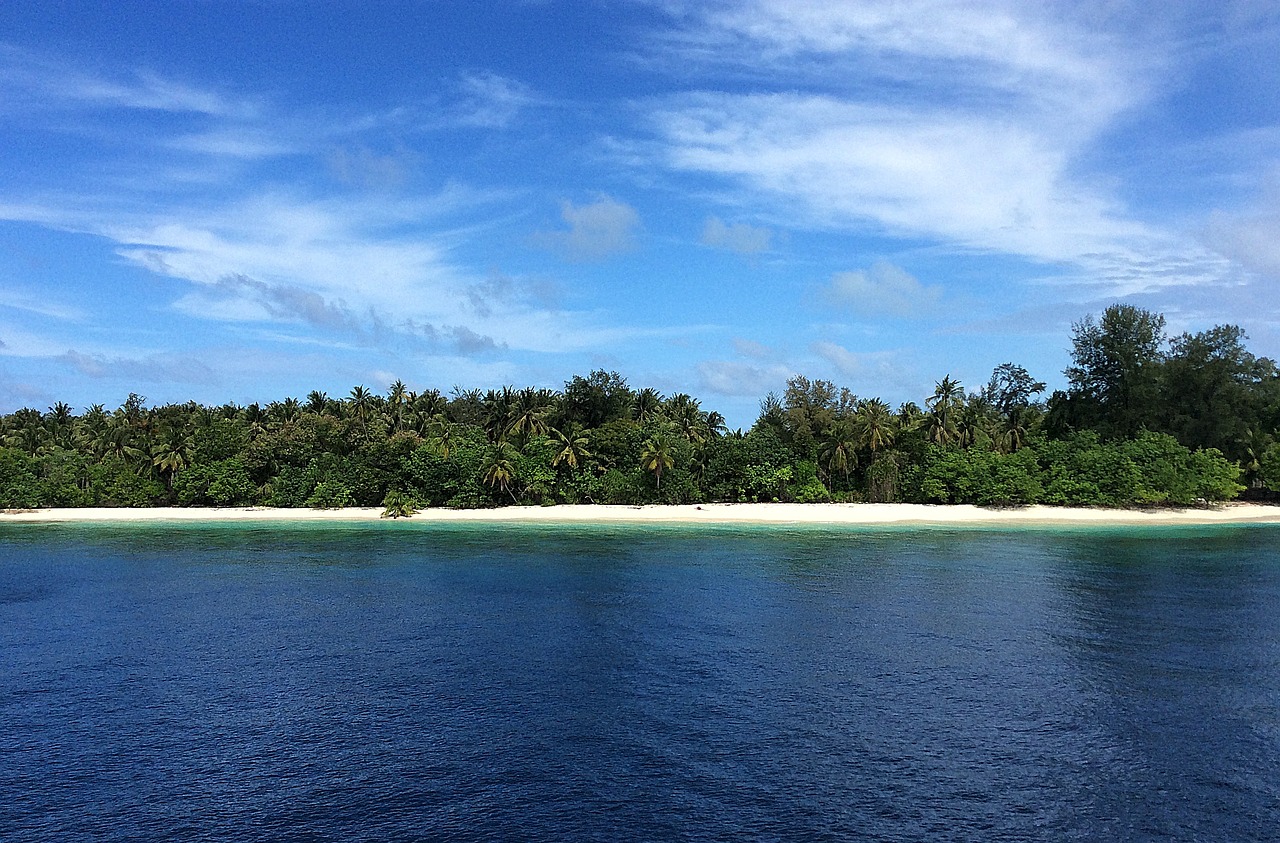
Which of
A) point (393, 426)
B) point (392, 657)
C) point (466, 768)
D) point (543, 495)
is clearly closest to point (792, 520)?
point (543, 495)

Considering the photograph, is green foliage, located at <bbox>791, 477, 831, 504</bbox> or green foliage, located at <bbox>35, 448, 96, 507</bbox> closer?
green foliage, located at <bbox>791, 477, 831, 504</bbox>

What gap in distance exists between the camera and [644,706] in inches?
932

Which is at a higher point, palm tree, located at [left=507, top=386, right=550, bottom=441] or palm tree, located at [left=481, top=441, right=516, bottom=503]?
palm tree, located at [left=507, top=386, right=550, bottom=441]

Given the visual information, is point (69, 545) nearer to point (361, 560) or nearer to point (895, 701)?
point (361, 560)

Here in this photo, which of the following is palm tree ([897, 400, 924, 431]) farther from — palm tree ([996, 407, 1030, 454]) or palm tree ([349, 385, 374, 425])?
palm tree ([349, 385, 374, 425])

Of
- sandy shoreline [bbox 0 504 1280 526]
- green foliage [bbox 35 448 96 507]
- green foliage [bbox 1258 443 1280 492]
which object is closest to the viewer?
sandy shoreline [bbox 0 504 1280 526]

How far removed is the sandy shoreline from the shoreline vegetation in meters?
0.64

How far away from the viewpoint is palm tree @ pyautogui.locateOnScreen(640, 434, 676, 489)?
284 ft

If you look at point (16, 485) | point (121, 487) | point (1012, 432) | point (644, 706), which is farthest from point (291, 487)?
point (644, 706)

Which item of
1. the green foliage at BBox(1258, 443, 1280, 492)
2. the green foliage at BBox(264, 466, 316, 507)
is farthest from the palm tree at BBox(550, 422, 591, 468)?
the green foliage at BBox(1258, 443, 1280, 492)

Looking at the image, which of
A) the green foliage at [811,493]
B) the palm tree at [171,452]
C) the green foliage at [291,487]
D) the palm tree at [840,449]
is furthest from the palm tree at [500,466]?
the palm tree at [171,452]

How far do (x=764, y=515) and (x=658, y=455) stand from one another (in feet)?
39.5

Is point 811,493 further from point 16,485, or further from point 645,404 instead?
point 16,485

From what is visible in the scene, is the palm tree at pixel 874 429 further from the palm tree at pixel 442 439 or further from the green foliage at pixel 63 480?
the green foliage at pixel 63 480
